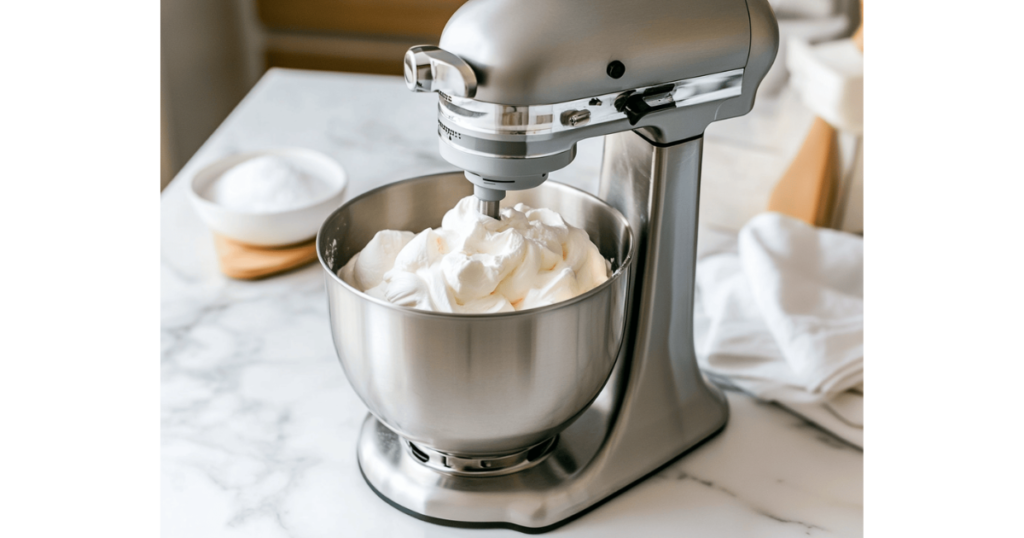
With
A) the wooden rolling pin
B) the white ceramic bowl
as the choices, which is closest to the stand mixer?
the white ceramic bowl

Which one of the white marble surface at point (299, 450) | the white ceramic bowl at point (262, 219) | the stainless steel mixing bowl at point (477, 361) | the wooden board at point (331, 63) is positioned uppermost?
the stainless steel mixing bowl at point (477, 361)

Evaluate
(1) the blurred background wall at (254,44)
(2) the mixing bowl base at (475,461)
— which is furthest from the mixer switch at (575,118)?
(1) the blurred background wall at (254,44)

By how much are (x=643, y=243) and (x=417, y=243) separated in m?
0.19

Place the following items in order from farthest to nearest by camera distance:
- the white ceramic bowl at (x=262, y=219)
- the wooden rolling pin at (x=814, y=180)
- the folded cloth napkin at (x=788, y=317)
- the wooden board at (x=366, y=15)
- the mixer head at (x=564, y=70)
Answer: the wooden board at (x=366, y=15)
the wooden rolling pin at (x=814, y=180)
the white ceramic bowl at (x=262, y=219)
the folded cloth napkin at (x=788, y=317)
the mixer head at (x=564, y=70)

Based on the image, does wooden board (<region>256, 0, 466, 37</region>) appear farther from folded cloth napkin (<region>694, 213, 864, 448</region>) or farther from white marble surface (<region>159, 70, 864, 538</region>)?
folded cloth napkin (<region>694, 213, 864, 448</region>)

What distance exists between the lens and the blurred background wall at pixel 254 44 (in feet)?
7.34

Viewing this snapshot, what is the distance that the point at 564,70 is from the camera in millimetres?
507

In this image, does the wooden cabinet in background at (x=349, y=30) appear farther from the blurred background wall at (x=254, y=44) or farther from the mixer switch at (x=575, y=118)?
the mixer switch at (x=575, y=118)

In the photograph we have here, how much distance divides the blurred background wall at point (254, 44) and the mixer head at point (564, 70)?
186 cm

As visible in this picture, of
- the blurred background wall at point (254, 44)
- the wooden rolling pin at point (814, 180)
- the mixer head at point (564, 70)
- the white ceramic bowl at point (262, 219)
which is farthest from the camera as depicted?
the blurred background wall at point (254, 44)

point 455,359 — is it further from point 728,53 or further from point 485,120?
point 728,53

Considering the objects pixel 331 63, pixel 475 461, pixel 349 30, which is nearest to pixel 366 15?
pixel 349 30

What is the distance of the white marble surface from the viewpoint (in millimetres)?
644

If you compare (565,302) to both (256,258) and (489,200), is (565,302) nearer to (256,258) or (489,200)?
(489,200)
